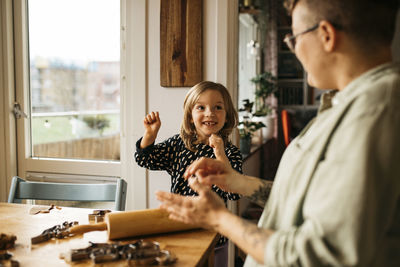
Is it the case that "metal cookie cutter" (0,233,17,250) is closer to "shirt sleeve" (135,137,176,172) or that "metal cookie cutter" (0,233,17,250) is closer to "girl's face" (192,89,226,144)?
"shirt sleeve" (135,137,176,172)

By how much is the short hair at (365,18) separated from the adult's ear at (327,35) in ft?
0.03

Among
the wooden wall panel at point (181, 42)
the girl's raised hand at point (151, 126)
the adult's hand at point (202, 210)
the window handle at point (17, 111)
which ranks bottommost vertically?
the adult's hand at point (202, 210)

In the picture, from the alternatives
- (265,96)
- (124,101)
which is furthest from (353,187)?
(265,96)

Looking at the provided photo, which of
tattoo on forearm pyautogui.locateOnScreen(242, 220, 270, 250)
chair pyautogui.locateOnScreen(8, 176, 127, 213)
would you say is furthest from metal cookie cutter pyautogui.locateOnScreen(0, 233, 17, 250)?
tattoo on forearm pyautogui.locateOnScreen(242, 220, 270, 250)

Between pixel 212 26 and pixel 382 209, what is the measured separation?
1805 mm

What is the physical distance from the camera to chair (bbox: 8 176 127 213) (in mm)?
1684

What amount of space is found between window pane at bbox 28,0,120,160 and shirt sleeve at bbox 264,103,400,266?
7.05 feet

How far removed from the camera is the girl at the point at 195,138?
6.06 ft

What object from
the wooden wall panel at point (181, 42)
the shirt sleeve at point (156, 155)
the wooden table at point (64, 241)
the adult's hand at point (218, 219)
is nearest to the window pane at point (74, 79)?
the wooden wall panel at point (181, 42)

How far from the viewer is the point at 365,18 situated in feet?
2.43

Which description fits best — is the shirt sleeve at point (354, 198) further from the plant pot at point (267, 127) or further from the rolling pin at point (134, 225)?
the plant pot at point (267, 127)

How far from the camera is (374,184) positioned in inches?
25.5

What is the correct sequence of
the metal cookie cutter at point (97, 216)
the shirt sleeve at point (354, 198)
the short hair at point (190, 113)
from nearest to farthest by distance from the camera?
the shirt sleeve at point (354, 198), the metal cookie cutter at point (97, 216), the short hair at point (190, 113)

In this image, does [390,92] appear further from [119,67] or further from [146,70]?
[119,67]
